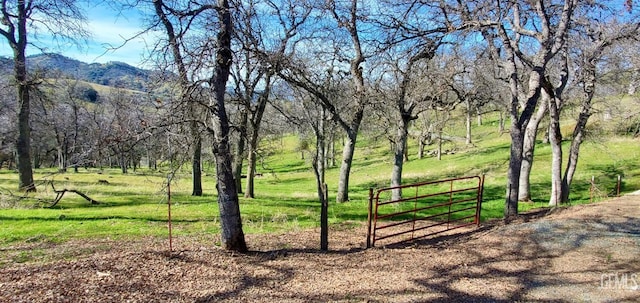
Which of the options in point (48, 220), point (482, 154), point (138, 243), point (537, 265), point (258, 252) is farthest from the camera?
point (482, 154)

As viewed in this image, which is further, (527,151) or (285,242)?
(527,151)

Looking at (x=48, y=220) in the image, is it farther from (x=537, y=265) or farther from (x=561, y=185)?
(x=561, y=185)

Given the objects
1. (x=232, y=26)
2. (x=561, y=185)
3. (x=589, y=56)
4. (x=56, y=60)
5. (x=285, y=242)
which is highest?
(x=56, y=60)

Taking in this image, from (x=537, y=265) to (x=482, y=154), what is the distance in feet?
101

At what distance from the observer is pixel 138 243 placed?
8523 millimetres

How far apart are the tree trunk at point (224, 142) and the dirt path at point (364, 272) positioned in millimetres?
428

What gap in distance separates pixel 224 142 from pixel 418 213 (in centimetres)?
905

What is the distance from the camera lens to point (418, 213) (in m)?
13.6

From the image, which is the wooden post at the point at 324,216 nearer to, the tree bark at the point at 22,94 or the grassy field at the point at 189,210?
the grassy field at the point at 189,210

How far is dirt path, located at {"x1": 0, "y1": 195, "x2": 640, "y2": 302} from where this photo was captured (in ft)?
16.4

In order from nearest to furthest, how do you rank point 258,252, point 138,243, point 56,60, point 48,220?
point 258,252 → point 138,243 → point 48,220 → point 56,60

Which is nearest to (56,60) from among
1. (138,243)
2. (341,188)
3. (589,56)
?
(138,243)

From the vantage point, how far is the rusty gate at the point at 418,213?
8043 millimetres

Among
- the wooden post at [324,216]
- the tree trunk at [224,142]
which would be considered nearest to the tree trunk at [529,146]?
the wooden post at [324,216]
